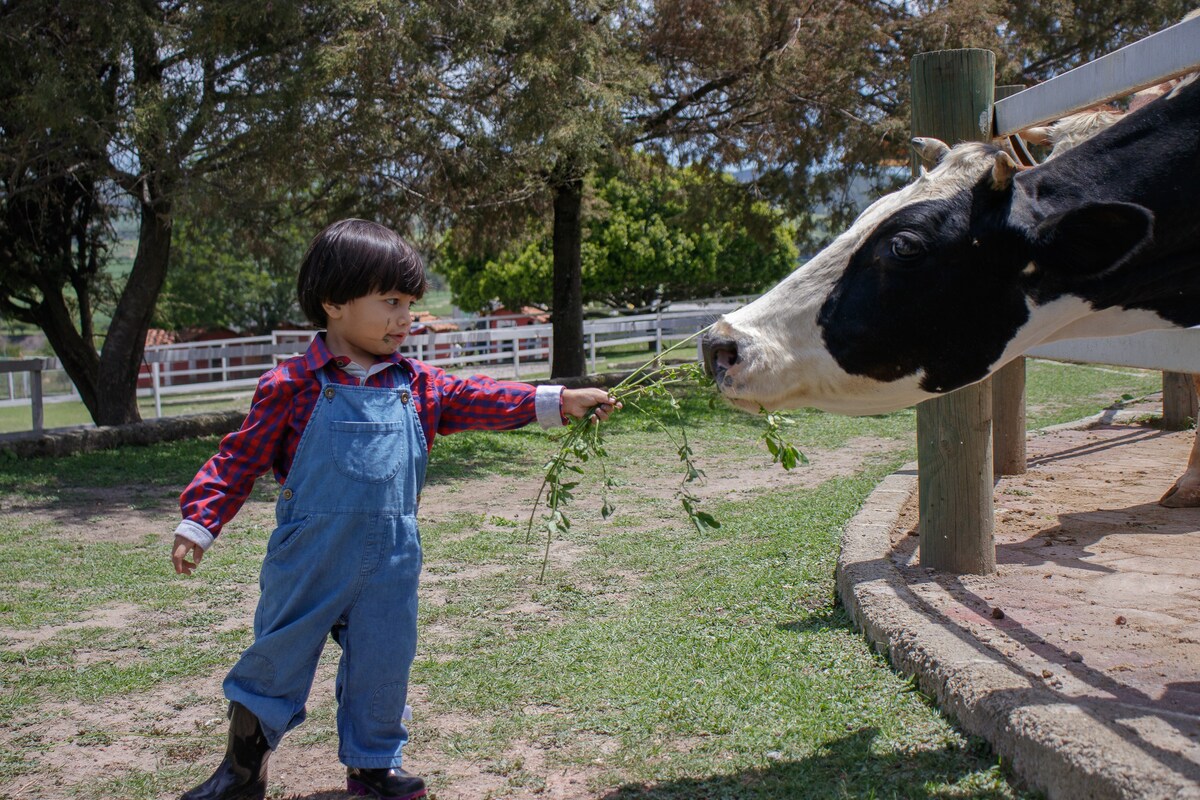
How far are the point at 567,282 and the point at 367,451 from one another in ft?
39.8

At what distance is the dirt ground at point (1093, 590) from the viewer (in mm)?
3016

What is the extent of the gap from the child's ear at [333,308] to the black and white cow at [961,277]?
97 cm

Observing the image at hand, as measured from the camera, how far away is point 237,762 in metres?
2.68

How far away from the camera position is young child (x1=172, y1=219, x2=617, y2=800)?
8.80 ft

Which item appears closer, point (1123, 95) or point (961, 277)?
point (961, 277)

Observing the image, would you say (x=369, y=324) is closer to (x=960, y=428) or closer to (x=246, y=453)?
(x=246, y=453)

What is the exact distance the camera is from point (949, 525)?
4211 millimetres

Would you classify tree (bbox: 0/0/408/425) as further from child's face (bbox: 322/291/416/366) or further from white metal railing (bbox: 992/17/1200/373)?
child's face (bbox: 322/291/416/366)

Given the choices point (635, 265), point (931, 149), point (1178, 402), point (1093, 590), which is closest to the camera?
point (931, 149)

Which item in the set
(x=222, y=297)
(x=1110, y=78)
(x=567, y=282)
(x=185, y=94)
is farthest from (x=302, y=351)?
(x=222, y=297)

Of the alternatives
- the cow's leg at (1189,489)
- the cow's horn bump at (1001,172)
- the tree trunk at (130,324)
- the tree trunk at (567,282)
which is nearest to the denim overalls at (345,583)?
the cow's horn bump at (1001,172)

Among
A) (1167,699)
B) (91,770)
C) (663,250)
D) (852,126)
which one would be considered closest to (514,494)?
(91,770)

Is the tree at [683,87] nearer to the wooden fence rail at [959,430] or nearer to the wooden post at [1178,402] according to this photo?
the wooden post at [1178,402]

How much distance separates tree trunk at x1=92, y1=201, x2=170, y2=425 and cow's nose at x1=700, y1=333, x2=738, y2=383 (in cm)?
1004
